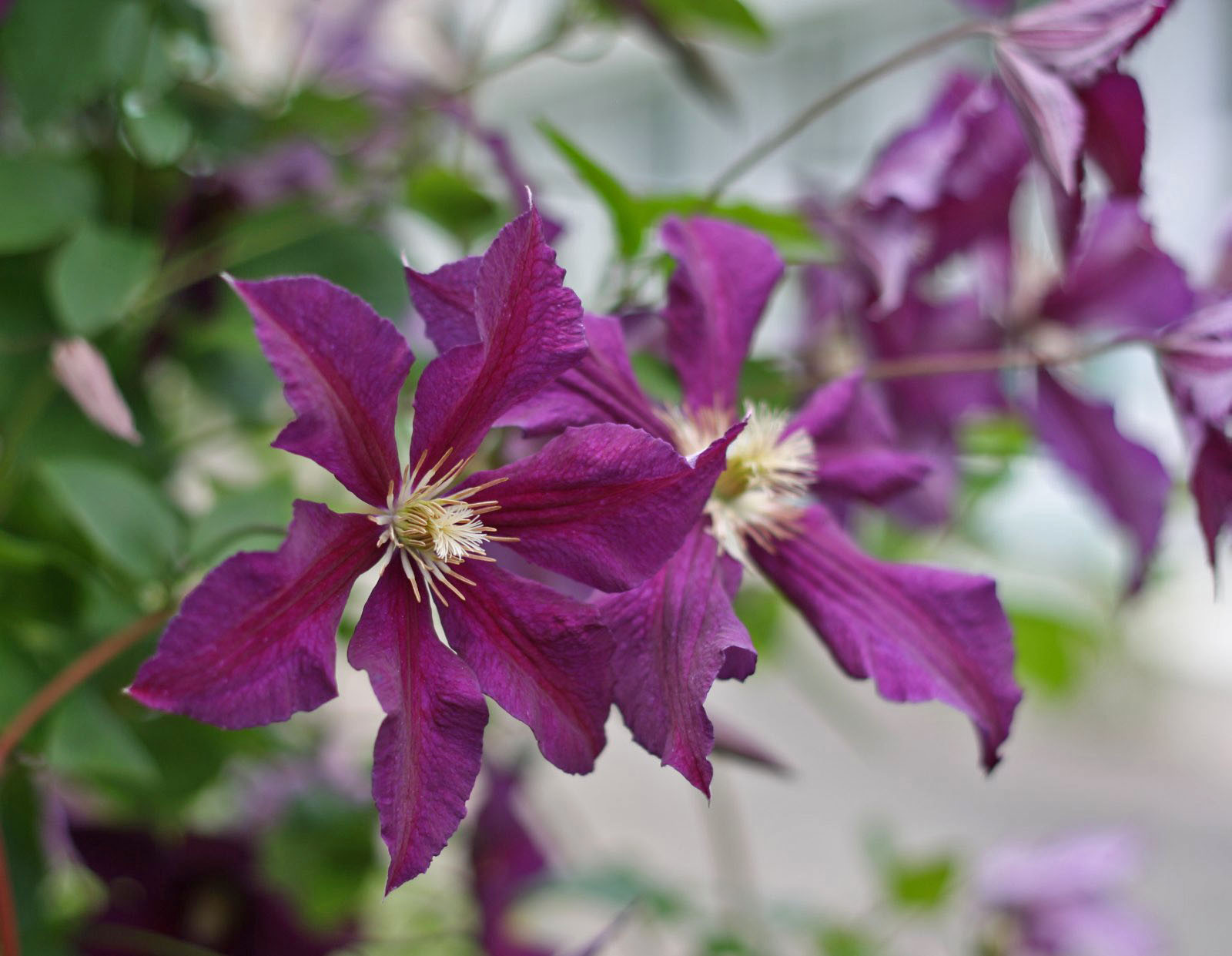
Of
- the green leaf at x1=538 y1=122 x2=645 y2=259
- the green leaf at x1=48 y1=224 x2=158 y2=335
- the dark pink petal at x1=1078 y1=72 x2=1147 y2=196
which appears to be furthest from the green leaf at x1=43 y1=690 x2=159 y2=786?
the dark pink petal at x1=1078 y1=72 x2=1147 y2=196

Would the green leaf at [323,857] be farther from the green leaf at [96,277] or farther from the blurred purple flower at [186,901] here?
the green leaf at [96,277]

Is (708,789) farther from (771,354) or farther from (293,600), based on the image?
(771,354)

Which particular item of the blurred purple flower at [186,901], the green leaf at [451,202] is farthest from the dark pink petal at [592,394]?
the blurred purple flower at [186,901]

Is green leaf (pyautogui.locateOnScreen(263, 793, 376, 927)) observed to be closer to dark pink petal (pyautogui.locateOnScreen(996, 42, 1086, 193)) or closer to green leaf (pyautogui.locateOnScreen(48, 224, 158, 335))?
green leaf (pyautogui.locateOnScreen(48, 224, 158, 335))

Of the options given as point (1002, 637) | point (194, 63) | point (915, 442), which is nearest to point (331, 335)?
point (1002, 637)

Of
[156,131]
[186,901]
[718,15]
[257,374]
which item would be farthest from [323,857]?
[718,15]

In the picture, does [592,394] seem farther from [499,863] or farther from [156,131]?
[499,863]
